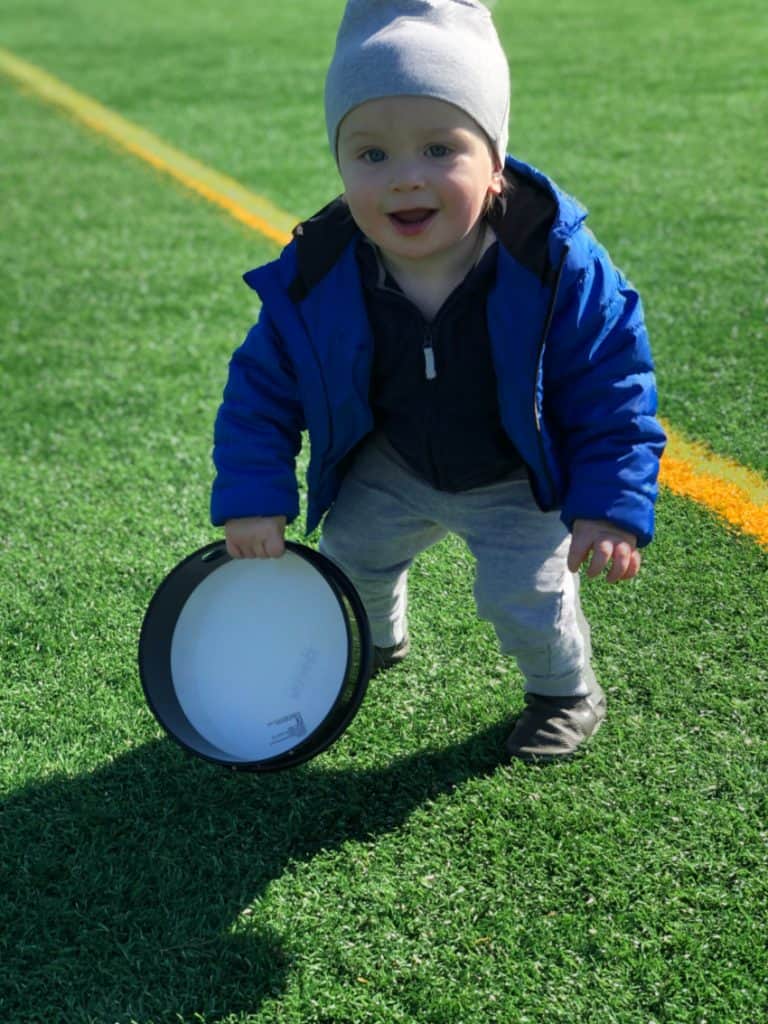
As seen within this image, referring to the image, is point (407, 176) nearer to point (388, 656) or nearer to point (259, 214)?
point (388, 656)

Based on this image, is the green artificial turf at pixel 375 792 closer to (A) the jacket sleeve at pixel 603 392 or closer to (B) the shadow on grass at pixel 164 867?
(B) the shadow on grass at pixel 164 867

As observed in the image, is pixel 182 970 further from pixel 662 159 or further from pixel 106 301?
pixel 662 159

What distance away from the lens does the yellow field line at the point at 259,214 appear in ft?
10.1

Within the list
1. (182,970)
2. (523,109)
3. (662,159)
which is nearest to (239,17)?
(523,109)

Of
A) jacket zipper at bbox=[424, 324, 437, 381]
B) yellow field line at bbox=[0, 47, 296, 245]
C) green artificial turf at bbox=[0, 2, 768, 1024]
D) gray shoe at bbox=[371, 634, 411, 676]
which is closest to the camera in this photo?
green artificial turf at bbox=[0, 2, 768, 1024]

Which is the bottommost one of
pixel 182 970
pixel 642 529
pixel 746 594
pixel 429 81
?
pixel 182 970

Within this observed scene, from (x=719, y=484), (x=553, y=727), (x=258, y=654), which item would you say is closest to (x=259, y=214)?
(x=719, y=484)

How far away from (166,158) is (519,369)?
477 cm

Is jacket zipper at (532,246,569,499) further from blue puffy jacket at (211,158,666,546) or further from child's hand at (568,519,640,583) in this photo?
child's hand at (568,519,640,583)

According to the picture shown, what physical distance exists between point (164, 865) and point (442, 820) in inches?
18.4

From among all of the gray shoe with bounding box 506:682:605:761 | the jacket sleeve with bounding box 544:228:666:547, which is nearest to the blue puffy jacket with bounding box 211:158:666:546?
the jacket sleeve with bounding box 544:228:666:547

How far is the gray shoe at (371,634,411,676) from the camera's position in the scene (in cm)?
266

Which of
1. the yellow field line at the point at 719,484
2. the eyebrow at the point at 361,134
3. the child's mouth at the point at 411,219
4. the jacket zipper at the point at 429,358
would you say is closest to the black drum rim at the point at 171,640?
the jacket zipper at the point at 429,358

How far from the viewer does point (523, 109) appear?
645cm
